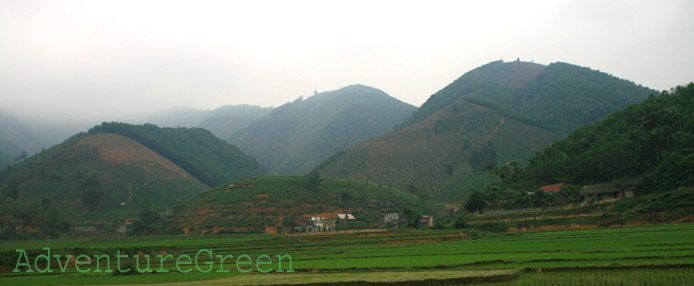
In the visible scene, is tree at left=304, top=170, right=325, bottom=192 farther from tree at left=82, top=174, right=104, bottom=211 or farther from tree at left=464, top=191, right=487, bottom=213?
tree at left=82, top=174, right=104, bottom=211

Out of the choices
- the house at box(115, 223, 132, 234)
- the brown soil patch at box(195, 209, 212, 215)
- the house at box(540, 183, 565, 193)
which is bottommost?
the house at box(115, 223, 132, 234)

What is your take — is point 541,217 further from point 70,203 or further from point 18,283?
point 70,203

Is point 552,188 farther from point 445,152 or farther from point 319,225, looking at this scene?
point 445,152

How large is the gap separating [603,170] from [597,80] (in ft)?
466

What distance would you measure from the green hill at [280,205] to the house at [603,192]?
39.1 metres

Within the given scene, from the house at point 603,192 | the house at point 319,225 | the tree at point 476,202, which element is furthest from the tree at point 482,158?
the house at point 603,192

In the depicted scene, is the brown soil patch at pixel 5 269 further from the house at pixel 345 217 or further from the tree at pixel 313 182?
the tree at pixel 313 182

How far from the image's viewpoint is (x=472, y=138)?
142625 millimetres

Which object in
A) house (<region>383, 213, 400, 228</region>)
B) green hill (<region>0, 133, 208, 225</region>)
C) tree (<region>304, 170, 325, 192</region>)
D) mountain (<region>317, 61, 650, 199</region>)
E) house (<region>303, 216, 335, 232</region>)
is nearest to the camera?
house (<region>303, 216, 335, 232</region>)

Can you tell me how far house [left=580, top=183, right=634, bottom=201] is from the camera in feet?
175

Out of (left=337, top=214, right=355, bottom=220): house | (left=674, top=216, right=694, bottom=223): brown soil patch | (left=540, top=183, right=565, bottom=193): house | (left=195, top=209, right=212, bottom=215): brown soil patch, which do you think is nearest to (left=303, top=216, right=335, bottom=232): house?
(left=337, top=214, right=355, bottom=220): house

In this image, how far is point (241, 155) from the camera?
194 meters

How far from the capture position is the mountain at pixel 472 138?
125 m

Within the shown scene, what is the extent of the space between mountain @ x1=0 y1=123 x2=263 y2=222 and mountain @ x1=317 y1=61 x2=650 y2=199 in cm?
4534
